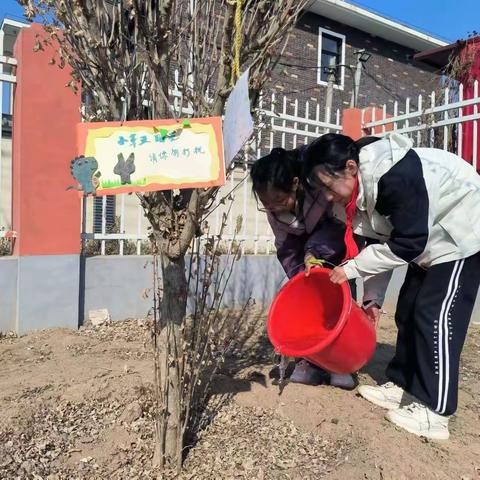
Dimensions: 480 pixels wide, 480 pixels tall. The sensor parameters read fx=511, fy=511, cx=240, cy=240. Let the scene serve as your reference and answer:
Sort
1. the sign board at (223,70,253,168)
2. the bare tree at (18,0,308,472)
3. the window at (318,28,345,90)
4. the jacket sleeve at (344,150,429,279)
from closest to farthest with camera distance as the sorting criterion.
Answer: the sign board at (223,70,253,168) → the bare tree at (18,0,308,472) → the jacket sleeve at (344,150,429,279) → the window at (318,28,345,90)

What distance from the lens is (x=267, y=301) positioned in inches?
211

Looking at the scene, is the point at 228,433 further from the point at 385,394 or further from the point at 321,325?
the point at 385,394

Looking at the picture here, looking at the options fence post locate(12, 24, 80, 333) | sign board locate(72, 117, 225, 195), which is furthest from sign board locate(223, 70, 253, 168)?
fence post locate(12, 24, 80, 333)

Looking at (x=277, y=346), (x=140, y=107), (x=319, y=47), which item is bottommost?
(x=277, y=346)

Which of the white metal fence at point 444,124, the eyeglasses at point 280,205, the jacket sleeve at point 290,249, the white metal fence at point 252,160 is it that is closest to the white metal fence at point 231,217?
the white metal fence at point 252,160

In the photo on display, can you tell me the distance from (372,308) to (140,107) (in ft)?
5.76

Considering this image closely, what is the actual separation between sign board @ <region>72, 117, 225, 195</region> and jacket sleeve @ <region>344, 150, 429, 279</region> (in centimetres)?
89

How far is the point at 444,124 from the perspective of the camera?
5.25 m

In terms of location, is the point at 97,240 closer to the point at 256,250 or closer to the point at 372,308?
the point at 256,250

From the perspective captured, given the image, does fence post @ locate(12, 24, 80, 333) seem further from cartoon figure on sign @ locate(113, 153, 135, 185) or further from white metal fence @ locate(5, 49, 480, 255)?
cartoon figure on sign @ locate(113, 153, 135, 185)

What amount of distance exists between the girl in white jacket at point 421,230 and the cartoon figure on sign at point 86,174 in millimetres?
1066

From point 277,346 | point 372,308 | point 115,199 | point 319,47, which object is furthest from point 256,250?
point 319,47

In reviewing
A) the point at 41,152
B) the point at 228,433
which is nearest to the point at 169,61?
the point at 228,433

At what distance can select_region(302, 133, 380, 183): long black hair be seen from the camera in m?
2.32
